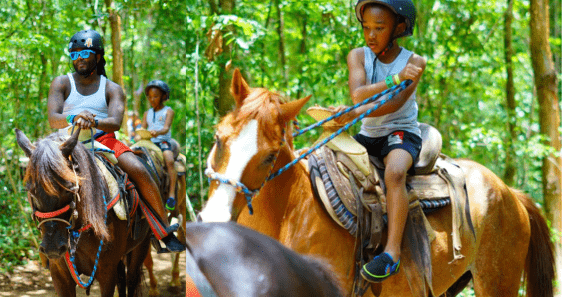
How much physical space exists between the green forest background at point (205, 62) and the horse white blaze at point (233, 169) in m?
0.11

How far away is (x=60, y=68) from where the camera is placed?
185 cm

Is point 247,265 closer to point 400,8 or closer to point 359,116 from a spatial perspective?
point 359,116

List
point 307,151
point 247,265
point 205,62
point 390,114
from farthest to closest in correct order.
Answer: point 205,62
point 390,114
point 307,151
point 247,265

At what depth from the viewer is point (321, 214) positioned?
2.74 m

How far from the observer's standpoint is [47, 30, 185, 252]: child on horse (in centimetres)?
175

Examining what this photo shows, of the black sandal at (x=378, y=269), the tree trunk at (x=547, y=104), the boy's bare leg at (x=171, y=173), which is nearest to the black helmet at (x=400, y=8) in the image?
the black sandal at (x=378, y=269)

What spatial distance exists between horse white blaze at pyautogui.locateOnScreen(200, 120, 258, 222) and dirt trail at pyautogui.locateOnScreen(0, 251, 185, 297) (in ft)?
0.94

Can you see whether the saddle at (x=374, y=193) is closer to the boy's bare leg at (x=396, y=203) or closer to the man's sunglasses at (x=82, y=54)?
the boy's bare leg at (x=396, y=203)

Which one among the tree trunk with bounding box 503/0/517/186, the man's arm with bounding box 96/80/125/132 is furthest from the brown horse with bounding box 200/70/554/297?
the tree trunk with bounding box 503/0/517/186

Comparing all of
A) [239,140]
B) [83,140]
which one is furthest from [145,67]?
[83,140]

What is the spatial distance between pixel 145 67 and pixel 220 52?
12.3ft

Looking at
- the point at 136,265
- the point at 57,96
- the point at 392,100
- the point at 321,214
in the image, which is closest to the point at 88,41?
the point at 57,96

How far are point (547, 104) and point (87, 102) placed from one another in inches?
258

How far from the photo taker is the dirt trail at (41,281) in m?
1.72
